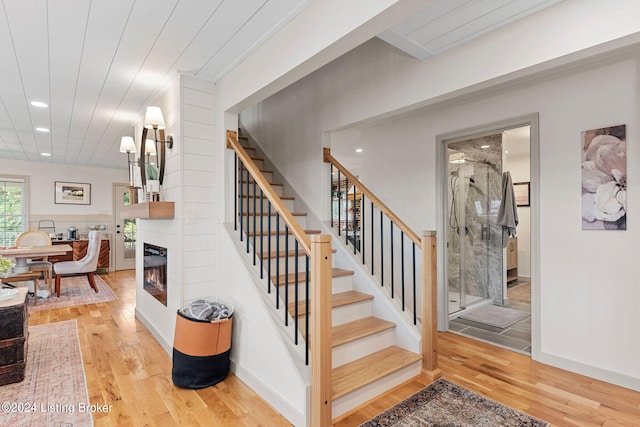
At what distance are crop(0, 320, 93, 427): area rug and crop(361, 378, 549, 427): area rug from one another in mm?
1859

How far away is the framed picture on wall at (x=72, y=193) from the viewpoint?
7.50m

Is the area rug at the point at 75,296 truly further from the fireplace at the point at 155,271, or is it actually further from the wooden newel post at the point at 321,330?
the wooden newel post at the point at 321,330

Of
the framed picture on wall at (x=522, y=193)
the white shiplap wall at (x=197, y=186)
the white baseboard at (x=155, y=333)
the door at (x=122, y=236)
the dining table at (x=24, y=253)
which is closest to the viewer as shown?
the white shiplap wall at (x=197, y=186)

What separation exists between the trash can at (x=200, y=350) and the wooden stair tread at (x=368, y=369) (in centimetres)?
86

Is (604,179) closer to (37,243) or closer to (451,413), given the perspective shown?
(451,413)

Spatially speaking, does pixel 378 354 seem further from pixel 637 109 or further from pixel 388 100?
pixel 637 109

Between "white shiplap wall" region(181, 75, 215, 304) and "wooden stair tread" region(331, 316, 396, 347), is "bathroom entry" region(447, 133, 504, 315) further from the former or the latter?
"white shiplap wall" region(181, 75, 215, 304)

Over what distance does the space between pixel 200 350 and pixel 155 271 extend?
1.47 meters

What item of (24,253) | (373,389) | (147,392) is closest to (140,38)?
(147,392)

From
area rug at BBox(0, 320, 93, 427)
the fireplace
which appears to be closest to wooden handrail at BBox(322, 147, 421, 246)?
the fireplace

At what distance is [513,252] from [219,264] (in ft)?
19.1

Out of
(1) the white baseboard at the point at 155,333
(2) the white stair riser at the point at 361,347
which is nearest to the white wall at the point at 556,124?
(2) the white stair riser at the point at 361,347

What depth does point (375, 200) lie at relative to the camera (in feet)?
10.3

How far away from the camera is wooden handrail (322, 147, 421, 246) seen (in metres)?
2.78
